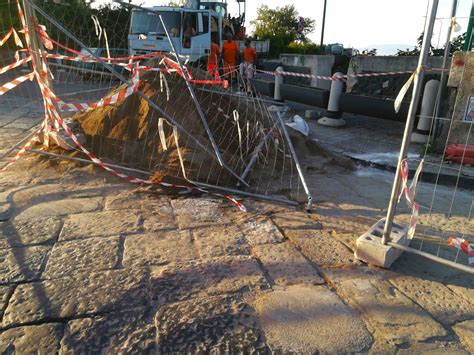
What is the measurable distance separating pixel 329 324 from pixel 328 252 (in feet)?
3.18

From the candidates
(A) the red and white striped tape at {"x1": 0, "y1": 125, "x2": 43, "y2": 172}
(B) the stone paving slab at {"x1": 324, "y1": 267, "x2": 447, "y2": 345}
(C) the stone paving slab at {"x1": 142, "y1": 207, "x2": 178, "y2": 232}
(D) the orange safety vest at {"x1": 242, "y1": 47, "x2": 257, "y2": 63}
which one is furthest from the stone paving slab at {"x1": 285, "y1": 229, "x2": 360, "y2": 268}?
(D) the orange safety vest at {"x1": 242, "y1": 47, "x2": 257, "y2": 63}

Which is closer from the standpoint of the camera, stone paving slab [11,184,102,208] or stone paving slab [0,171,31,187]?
stone paving slab [11,184,102,208]

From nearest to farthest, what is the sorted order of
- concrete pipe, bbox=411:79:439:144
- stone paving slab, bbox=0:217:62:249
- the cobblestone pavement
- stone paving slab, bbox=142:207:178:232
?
the cobblestone pavement, stone paving slab, bbox=0:217:62:249, stone paving slab, bbox=142:207:178:232, concrete pipe, bbox=411:79:439:144

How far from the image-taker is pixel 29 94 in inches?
464

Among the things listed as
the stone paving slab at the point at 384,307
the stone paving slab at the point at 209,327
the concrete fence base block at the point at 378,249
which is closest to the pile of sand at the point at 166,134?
the concrete fence base block at the point at 378,249

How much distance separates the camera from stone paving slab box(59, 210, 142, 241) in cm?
347

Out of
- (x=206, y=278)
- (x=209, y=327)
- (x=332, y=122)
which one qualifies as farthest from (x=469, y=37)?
(x=209, y=327)

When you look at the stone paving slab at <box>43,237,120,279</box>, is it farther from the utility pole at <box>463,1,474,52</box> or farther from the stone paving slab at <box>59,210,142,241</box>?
the utility pole at <box>463,1,474,52</box>

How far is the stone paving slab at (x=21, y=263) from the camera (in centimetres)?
281

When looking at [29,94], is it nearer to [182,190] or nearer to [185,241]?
[182,190]

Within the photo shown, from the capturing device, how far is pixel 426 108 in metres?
6.92

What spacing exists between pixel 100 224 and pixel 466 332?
3213 mm

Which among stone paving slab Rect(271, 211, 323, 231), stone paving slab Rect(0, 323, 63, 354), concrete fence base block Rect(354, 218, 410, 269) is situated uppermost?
concrete fence base block Rect(354, 218, 410, 269)

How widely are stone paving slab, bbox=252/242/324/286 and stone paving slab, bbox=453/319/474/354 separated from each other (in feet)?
3.11
